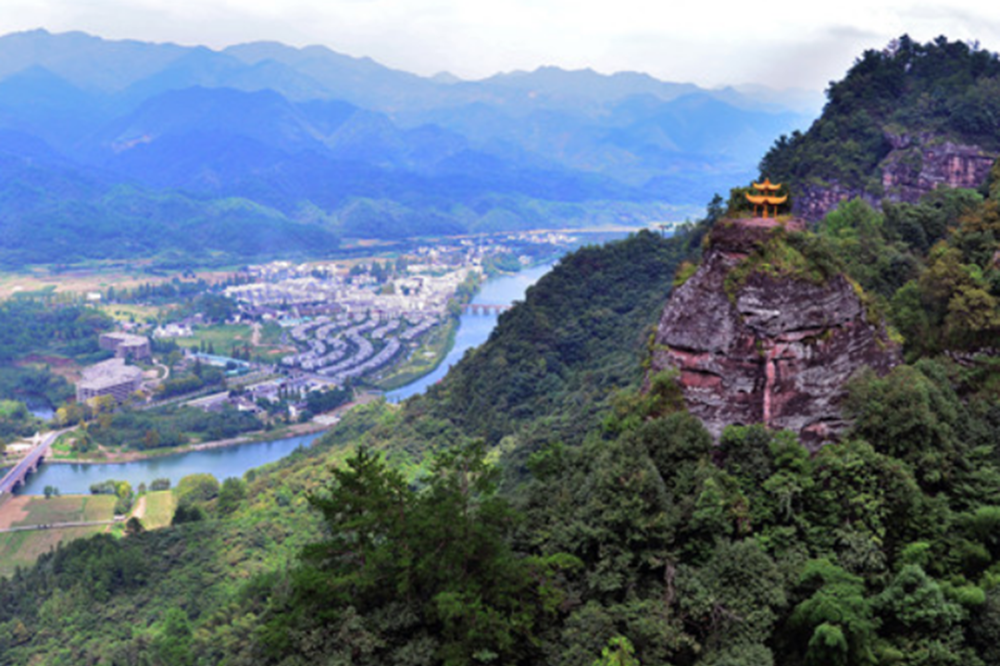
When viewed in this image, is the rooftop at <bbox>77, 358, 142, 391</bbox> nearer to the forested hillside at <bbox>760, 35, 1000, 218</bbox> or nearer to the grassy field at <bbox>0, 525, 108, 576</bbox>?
the grassy field at <bbox>0, 525, 108, 576</bbox>

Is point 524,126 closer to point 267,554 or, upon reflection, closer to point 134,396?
point 134,396

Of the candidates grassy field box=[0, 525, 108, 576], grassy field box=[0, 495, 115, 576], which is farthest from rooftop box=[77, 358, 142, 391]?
grassy field box=[0, 525, 108, 576]

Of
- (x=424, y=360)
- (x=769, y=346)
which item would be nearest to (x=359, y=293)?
(x=424, y=360)

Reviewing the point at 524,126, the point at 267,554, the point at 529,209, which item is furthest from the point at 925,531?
the point at 524,126

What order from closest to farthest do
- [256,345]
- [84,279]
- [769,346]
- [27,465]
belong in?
1. [769,346]
2. [27,465]
3. [256,345]
4. [84,279]

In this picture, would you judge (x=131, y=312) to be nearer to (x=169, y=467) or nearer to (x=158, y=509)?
(x=169, y=467)

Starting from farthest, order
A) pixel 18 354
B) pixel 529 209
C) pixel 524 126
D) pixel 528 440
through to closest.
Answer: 1. pixel 524 126
2. pixel 529 209
3. pixel 18 354
4. pixel 528 440
